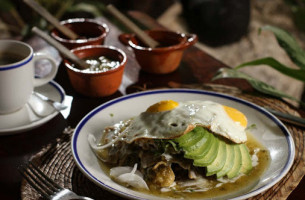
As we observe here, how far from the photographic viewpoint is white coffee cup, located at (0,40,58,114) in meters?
1.88

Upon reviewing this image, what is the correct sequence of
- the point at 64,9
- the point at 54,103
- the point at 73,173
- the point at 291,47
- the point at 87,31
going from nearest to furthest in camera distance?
the point at 73,173 < the point at 54,103 < the point at 291,47 < the point at 87,31 < the point at 64,9

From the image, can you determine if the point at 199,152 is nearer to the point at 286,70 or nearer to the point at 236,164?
the point at 236,164

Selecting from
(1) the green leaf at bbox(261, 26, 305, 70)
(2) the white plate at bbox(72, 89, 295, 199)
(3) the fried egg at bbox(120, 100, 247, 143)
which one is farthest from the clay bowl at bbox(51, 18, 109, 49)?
(3) the fried egg at bbox(120, 100, 247, 143)

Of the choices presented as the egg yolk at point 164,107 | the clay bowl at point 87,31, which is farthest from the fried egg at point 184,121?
the clay bowl at point 87,31

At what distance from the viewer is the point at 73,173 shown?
1604 mm

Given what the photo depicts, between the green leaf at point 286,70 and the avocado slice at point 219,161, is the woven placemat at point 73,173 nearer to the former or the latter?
the avocado slice at point 219,161

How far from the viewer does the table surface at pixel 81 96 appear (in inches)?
64.2

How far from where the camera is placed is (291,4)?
567 centimetres

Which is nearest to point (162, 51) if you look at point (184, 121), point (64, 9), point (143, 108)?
point (143, 108)

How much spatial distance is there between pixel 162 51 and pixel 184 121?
0.97m

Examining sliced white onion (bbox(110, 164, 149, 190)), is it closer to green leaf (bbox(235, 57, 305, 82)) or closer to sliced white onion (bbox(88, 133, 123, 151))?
sliced white onion (bbox(88, 133, 123, 151))

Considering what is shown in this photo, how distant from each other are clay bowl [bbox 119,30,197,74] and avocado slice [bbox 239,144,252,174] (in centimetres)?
95

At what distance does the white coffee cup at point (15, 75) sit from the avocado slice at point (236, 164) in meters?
→ 1.03

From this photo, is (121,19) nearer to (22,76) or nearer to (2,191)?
(22,76)
